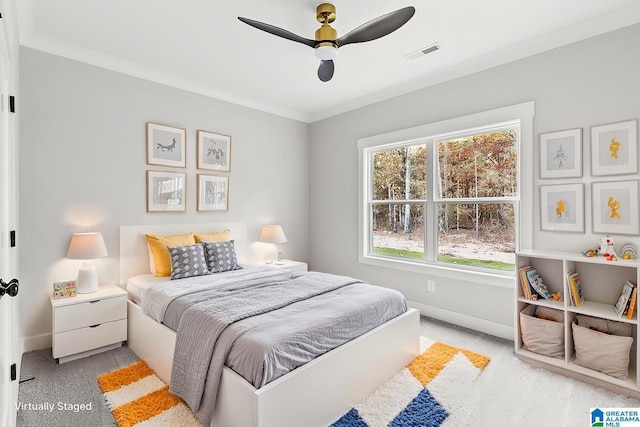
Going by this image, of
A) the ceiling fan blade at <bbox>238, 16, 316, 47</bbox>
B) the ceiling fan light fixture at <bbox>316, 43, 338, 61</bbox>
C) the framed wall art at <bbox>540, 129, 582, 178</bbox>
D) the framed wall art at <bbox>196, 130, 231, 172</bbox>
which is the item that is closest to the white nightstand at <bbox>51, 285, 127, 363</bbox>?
the framed wall art at <bbox>196, 130, 231, 172</bbox>

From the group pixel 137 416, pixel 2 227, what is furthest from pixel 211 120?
pixel 137 416

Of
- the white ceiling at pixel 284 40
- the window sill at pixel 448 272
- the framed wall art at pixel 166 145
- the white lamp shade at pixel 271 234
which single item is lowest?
the window sill at pixel 448 272

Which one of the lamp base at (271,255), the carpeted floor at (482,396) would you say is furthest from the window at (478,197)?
the lamp base at (271,255)

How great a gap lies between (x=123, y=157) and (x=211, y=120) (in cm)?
108

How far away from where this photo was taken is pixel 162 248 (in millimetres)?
3213

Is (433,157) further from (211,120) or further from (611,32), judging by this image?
(211,120)

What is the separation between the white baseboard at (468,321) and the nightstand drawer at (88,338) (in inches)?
116

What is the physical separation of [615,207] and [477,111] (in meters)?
1.41

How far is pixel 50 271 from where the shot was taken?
2.84 meters

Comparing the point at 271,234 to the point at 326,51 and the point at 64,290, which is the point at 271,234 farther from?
the point at 326,51

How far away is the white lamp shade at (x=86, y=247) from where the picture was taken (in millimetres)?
2742

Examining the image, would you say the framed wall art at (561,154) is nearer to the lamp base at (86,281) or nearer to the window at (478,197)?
the window at (478,197)

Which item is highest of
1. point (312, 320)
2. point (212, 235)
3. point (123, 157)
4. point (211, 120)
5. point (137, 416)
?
point (211, 120)

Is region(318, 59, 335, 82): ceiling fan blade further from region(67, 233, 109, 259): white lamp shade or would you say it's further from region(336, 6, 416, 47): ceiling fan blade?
region(67, 233, 109, 259): white lamp shade
